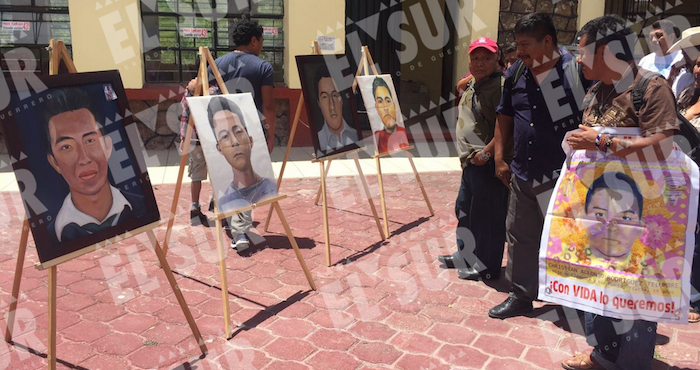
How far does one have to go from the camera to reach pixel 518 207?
162 inches

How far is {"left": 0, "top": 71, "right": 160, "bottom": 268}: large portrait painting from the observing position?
3.20 m

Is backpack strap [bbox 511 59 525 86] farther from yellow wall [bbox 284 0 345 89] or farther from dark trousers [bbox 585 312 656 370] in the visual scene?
yellow wall [bbox 284 0 345 89]

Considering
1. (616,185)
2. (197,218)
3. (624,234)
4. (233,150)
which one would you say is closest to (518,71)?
(616,185)

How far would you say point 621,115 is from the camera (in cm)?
309

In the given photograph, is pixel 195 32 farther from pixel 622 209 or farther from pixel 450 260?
pixel 622 209

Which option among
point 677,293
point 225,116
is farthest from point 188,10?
point 677,293

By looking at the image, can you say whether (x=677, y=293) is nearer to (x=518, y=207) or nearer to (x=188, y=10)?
(x=518, y=207)

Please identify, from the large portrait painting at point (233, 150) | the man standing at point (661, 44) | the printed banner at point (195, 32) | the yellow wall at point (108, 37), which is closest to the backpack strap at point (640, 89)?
the large portrait painting at point (233, 150)

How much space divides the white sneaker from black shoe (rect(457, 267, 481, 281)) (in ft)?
6.37

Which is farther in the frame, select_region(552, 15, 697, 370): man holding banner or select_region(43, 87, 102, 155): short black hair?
select_region(43, 87, 102, 155): short black hair

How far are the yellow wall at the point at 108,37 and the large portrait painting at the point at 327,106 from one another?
5.01 metres

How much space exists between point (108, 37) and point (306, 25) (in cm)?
316

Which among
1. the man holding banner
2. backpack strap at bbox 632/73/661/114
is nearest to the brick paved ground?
the man holding banner

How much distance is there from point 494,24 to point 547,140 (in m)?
7.61
